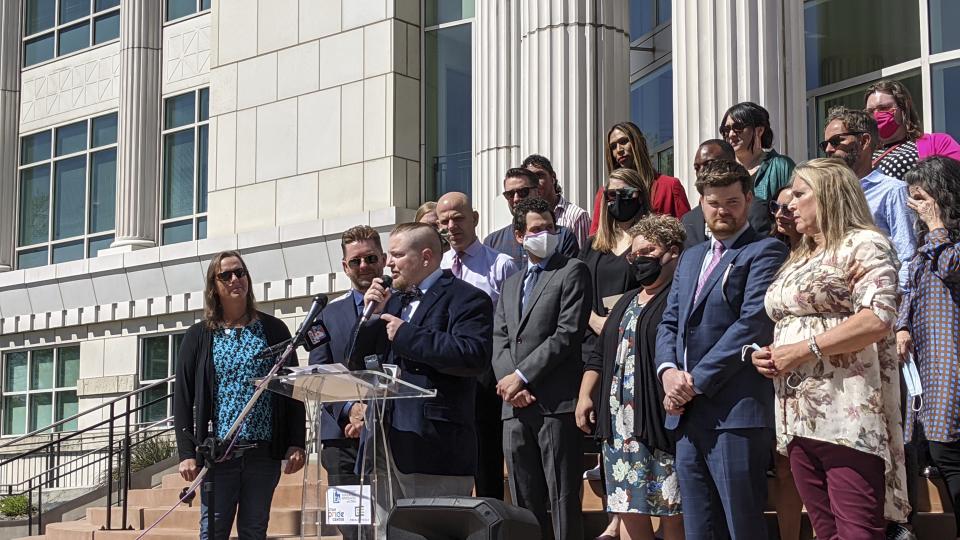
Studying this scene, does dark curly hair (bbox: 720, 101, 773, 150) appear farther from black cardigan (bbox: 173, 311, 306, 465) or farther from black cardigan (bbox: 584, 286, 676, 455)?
black cardigan (bbox: 173, 311, 306, 465)

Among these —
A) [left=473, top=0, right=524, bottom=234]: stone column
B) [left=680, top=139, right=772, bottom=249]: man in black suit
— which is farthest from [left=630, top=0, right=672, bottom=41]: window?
[left=680, top=139, right=772, bottom=249]: man in black suit

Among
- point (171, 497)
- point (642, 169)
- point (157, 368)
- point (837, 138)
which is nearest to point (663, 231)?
point (837, 138)

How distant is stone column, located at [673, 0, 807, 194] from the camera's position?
1078cm

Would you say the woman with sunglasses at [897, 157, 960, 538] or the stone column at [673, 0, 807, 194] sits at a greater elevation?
the stone column at [673, 0, 807, 194]

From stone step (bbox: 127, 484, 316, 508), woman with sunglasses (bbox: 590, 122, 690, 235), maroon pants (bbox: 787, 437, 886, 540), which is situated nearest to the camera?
maroon pants (bbox: 787, 437, 886, 540)

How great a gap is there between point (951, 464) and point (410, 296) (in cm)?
294

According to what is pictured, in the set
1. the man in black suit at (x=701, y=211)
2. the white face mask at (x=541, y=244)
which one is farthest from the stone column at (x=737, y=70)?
the white face mask at (x=541, y=244)

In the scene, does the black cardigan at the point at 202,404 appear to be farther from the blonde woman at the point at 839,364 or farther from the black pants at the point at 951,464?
the black pants at the point at 951,464

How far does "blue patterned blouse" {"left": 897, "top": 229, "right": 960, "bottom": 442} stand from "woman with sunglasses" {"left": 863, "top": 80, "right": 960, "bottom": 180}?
130 cm

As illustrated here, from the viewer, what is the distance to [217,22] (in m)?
19.6

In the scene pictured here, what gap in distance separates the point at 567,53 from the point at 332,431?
718cm

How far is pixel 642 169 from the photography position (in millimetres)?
8938

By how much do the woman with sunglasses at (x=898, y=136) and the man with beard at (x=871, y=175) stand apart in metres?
0.28

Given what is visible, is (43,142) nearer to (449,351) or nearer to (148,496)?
(148,496)
